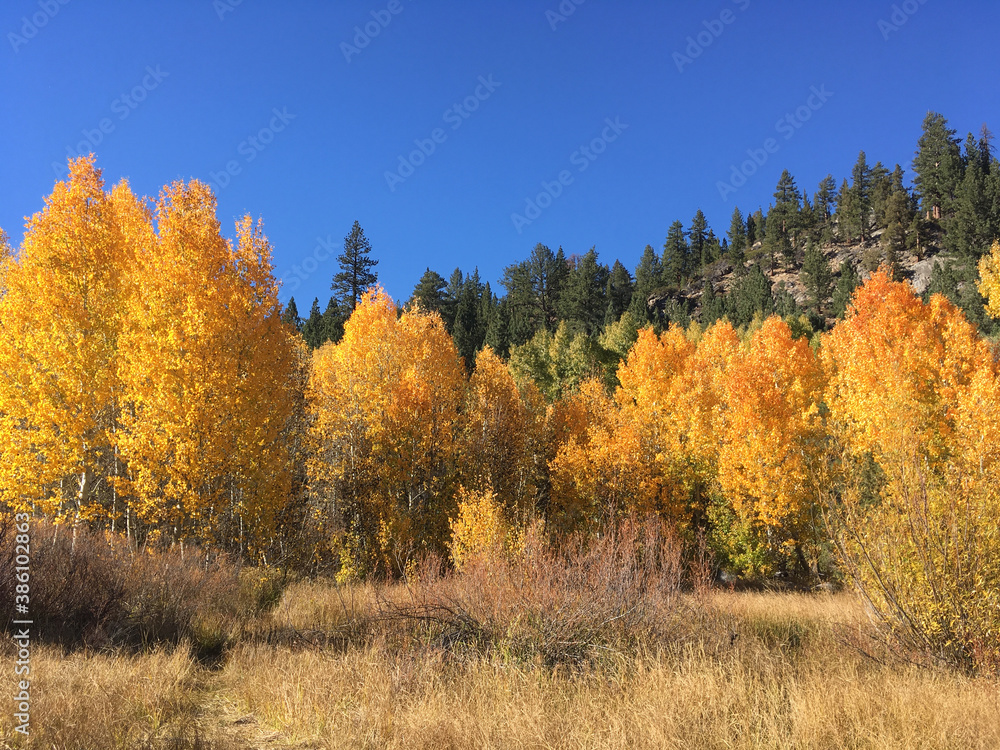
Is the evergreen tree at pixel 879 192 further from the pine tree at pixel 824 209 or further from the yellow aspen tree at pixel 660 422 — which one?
the yellow aspen tree at pixel 660 422

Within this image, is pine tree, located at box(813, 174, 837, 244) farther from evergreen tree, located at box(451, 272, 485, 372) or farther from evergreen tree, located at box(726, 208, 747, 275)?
evergreen tree, located at box(451, 272, 485, 372)

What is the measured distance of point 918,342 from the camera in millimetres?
21688

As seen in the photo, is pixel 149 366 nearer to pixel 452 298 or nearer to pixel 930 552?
pixel 930 552

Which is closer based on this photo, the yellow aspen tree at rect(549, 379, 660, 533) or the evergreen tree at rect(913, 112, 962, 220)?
the yellow aspen tree at rect(549, 379, 660, 533)

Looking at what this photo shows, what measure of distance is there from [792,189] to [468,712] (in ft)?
438

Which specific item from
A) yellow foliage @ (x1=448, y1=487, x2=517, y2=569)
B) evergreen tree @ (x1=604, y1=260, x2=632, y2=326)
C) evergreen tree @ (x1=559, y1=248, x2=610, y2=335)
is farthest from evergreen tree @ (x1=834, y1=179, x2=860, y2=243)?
yellow foliage @ (x1=448, y1=487, x2=517, y2=569)

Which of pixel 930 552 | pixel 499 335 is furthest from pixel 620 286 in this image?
pixel 930 552

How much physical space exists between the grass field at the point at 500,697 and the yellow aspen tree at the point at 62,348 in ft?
26.0

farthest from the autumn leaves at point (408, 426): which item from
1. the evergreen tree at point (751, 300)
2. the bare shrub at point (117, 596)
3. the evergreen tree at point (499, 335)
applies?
the evergreen tree at point (751, 300)

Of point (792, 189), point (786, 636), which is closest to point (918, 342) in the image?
point (786, 636)

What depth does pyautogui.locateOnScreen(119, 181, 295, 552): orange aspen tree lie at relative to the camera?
40.6ft

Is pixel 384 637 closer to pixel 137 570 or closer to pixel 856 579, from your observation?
pixel 137 570

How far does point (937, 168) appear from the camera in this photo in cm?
8631

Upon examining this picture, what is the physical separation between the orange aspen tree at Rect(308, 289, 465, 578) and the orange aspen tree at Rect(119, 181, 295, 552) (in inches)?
239
